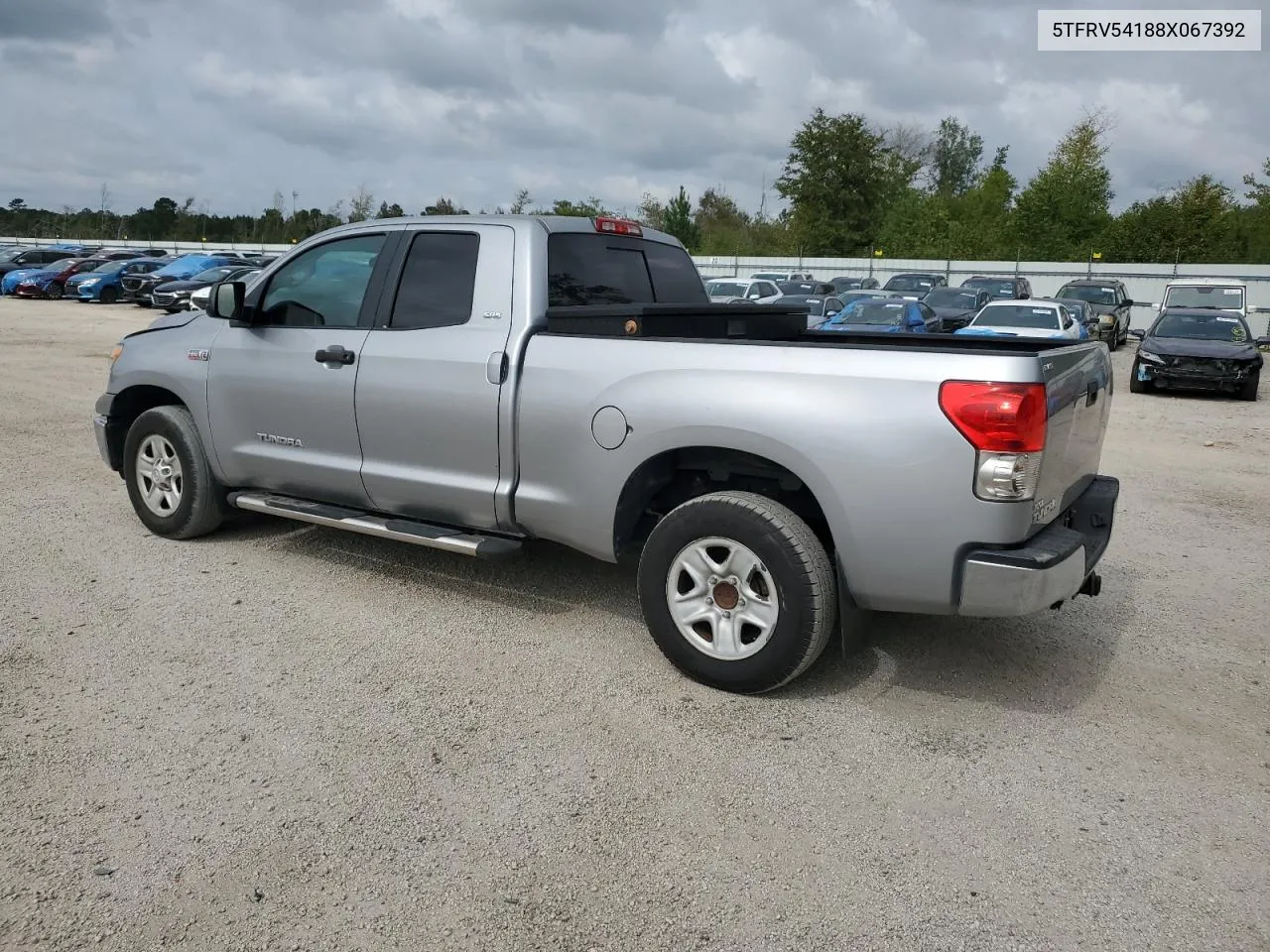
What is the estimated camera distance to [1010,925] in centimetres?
276

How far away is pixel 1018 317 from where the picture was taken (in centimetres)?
1812

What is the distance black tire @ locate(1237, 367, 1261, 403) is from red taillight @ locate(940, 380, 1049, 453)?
1406cm

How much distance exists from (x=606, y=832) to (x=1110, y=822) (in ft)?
5.33

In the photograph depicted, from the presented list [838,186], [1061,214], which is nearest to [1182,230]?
[1061,214]

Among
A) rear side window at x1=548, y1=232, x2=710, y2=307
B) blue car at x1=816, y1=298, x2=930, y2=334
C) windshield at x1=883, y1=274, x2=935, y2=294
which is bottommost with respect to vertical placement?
blue car at x1=816, y1=298, x2=930, y2=334

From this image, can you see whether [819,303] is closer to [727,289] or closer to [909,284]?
[727,289]

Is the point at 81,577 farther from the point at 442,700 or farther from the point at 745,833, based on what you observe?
the point at 745,833

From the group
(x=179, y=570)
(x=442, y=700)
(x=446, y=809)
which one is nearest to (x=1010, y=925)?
(x=446, y=809)

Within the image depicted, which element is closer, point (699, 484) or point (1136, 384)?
point (699, 484)

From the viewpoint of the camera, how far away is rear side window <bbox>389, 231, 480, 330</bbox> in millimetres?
4895

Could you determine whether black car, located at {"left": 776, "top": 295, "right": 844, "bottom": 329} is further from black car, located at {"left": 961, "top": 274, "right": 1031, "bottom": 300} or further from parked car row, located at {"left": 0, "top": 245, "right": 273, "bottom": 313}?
parked car row, located at {"left": 0, "top": 245, "right": 273, "bottom": 313}

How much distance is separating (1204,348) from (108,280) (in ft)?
102

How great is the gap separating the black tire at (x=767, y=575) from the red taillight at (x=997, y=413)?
2.44ft

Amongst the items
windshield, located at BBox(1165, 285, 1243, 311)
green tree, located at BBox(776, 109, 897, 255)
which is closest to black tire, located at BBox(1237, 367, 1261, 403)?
windshield, located at BBox(1165, 285, 1243, 311)
